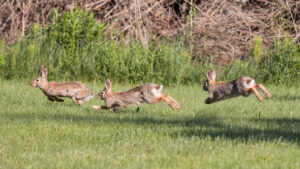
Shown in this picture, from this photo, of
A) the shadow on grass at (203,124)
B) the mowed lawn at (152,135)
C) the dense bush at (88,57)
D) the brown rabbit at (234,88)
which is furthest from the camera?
the dense bush at (88,57)

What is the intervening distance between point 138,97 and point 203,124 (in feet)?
4.90

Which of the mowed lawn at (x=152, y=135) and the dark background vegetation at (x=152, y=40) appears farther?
the dark background vegetation at (x=152, y=40)

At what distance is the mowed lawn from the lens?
241 inches

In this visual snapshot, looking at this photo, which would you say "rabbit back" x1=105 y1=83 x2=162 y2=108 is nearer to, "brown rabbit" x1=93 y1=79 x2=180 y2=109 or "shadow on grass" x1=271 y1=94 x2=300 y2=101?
"brown rabbit" x1=93 y1=79 x2=180 y2=109

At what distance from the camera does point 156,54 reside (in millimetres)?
15141

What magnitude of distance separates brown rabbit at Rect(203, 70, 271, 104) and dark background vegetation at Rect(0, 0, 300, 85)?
4.88 meters

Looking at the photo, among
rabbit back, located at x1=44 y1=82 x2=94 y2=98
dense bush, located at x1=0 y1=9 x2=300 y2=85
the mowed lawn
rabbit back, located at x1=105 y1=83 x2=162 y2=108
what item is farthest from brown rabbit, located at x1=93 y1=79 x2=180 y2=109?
dense bush, located at x1=0 y1=9 x2=300 y2=85

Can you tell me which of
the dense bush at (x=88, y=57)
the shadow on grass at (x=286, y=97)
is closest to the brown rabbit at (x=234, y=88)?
the shadow on grass at (x=286, y=97)

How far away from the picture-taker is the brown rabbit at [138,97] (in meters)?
9.50

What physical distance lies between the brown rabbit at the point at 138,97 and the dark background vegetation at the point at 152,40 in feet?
14.9

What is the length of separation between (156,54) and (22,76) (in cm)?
364

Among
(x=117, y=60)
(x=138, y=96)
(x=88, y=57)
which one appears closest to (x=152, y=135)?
(x=138, y=96)

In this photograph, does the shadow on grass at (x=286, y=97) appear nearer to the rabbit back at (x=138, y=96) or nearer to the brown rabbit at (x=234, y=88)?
the brown rabbit at (x=234, y=88)

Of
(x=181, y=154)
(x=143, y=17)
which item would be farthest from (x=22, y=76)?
(x=181, y=154)
